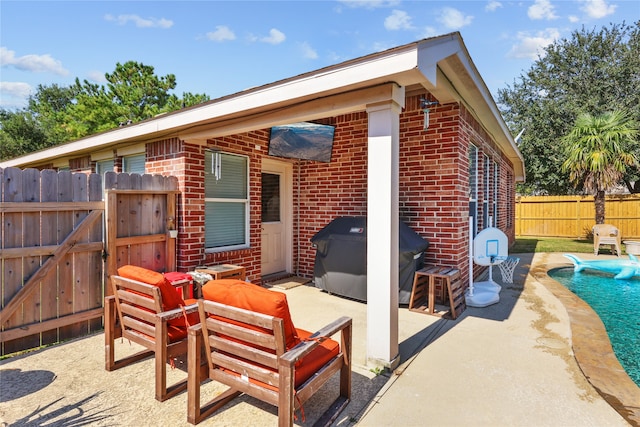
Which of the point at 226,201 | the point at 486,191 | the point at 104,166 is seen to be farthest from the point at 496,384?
the point at 104,166

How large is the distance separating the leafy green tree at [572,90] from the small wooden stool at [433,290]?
49.5ft

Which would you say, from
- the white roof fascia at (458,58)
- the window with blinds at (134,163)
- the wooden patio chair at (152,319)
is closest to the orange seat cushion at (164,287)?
the wooden patio chair at (152,319)

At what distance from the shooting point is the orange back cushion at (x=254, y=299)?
6.63 ft

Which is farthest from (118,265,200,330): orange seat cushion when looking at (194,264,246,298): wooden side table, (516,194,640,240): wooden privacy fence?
(516,194,640,240): wooden privacy fence

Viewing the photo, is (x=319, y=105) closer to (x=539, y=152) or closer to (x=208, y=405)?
(x=208, y=405)

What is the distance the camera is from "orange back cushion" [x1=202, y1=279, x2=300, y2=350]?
6.63 feet

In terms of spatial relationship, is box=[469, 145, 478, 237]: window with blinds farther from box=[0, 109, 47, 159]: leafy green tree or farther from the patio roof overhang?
box=[0, 109, 47, 159]: leafy green tree

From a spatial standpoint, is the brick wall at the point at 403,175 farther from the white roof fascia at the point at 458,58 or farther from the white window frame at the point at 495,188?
the white window frame at the point at 495,188

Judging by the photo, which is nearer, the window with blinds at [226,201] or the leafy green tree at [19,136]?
the window with blinds at [226,201]

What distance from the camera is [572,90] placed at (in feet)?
62.6

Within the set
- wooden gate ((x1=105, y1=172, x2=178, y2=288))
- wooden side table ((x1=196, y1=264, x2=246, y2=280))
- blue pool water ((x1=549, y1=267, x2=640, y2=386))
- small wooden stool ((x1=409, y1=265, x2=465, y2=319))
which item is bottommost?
blue pool water ((x1=549, y1=267, x2=640, y2=386))

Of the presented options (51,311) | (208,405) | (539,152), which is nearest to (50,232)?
(51,311)

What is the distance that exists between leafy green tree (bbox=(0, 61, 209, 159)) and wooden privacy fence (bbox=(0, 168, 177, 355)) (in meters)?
14.3

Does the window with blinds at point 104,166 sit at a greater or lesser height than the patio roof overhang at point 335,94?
lesser
